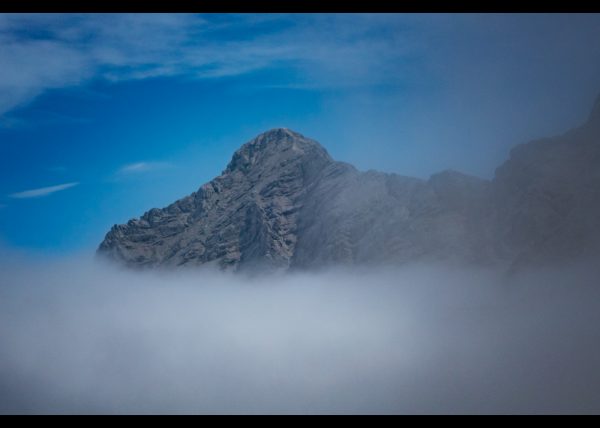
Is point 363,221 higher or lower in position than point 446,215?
higher

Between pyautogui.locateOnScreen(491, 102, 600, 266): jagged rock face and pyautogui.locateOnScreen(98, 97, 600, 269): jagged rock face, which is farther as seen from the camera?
pyautogui.locateOnScreen(98, 97, 600, 269): jagged rock face

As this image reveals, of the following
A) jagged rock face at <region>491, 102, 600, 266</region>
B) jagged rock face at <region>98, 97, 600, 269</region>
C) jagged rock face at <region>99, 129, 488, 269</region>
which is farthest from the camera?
jagged rock face at <region>99, 129, 488, 269</region>

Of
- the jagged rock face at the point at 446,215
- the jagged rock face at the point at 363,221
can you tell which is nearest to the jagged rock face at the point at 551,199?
the jagged rock face at the point at 446,215

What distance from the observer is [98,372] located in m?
137

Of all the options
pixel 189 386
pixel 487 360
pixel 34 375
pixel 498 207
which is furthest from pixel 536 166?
pixel 34 375

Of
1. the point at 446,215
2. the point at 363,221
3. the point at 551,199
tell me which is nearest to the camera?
the point at 551,199

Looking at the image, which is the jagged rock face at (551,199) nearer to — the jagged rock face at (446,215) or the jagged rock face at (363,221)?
the jagged rock face at (446,215)

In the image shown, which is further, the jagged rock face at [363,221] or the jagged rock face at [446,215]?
the jagged rock face at [363,221]

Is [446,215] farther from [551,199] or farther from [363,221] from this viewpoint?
[551,199]

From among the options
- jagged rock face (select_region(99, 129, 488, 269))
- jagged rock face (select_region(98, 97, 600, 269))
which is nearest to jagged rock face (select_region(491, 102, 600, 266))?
jagged rock face (select_region(98, 97, 600, 269))

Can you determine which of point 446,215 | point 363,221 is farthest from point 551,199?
point 363,221

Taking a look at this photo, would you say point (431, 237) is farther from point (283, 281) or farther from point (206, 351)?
point (206, 351)

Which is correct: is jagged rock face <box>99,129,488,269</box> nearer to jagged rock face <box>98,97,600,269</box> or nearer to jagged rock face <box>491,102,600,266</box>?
jagged rock face <box>98,97,600,269</box>

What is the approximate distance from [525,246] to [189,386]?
265ft
